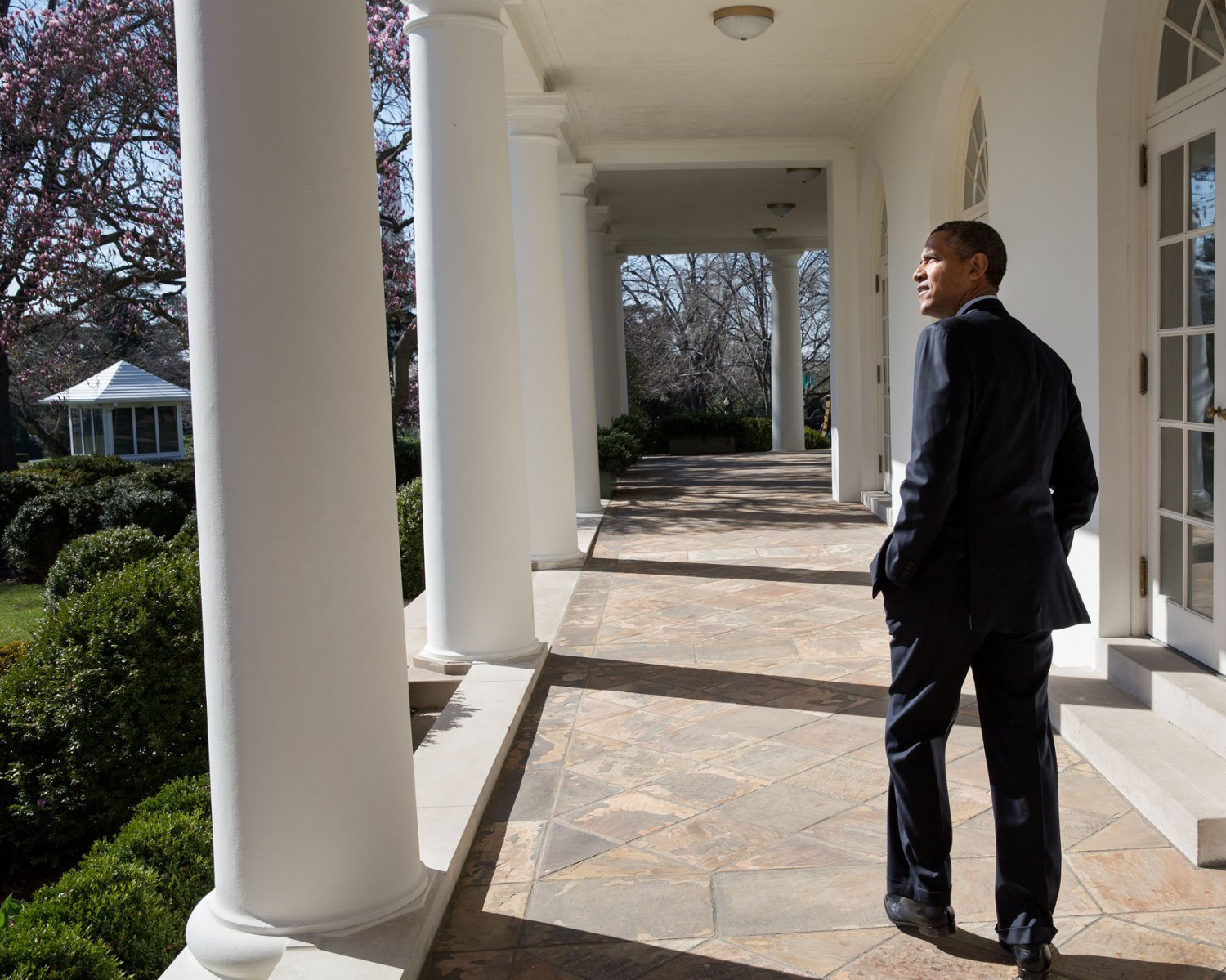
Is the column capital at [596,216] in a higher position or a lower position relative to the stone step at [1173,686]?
higher

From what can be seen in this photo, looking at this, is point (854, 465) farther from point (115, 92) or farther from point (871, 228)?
point (115, 92)

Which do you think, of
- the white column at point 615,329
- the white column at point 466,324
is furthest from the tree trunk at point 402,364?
the white column at point 466,324

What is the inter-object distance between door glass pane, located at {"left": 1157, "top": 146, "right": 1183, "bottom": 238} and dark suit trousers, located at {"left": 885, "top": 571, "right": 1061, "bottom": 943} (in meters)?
3.11

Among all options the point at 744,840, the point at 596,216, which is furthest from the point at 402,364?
the point at 744,840

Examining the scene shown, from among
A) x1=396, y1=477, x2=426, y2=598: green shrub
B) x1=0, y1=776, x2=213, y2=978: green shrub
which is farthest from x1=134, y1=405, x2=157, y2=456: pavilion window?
x1=0, y1=776, x2=213, y2=978: green shrub

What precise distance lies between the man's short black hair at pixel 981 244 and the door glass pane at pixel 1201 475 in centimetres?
245

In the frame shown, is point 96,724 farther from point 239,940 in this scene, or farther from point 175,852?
point 239,940

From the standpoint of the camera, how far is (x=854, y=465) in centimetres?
1430

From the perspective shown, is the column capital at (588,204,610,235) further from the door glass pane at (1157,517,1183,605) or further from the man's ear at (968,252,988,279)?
the man's ear at (968,252,988,279)

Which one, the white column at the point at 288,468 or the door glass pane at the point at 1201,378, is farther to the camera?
the door glass pane at the point at 1201,378

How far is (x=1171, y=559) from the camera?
548 centimetres

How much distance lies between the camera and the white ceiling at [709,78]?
8.66 m

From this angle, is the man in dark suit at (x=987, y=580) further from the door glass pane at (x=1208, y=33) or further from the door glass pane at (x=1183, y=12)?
the door glass pane at (x=1183, y=12)

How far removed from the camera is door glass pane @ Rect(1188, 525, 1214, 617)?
506 cm
